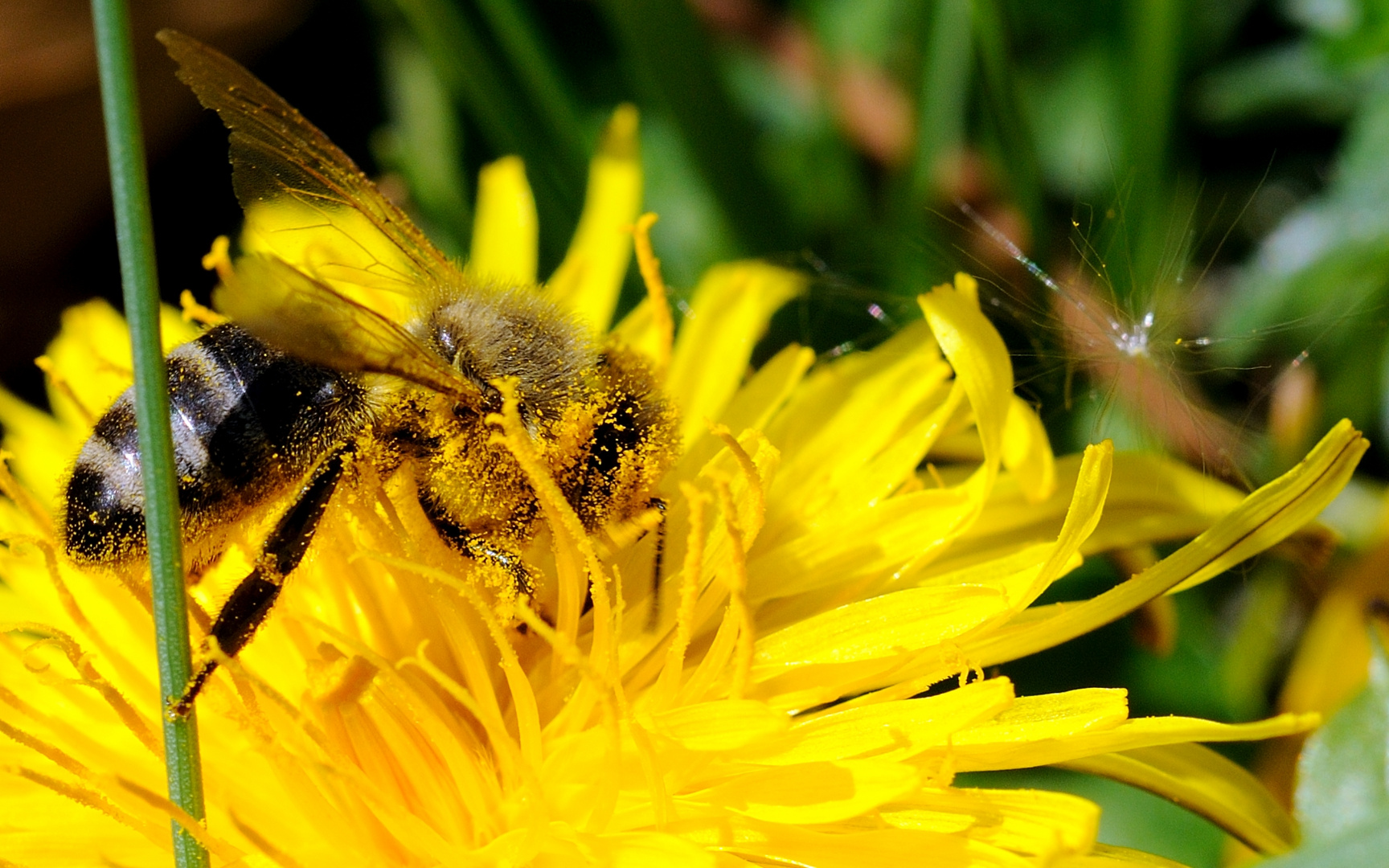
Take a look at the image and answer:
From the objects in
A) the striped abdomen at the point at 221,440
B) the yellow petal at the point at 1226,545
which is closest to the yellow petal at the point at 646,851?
the yellow petal at the point at 1226,545

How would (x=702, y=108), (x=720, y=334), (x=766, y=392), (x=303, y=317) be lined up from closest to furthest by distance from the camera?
(x=303, y=317) < (x=766, y=392) < (x=720, y=334) < (x=702, y=108)

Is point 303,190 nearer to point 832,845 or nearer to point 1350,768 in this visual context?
point 832,845

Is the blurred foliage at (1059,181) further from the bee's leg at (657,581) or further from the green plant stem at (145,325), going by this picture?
the green plant stem at (145,325)

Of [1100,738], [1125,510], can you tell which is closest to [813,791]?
[1100,738]

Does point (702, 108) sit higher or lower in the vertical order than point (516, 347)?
higher

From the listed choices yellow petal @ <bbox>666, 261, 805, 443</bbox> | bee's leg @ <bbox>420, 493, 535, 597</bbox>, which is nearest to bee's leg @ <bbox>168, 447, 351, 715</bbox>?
bee's leg @ <bbox>420, 493, 535, 597</bbox>

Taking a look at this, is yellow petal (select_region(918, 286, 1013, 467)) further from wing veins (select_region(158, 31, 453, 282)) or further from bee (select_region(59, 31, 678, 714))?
wing veins (select_region(158, 31, 453, 282))

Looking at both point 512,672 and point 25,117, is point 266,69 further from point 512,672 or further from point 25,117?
point 512,672
